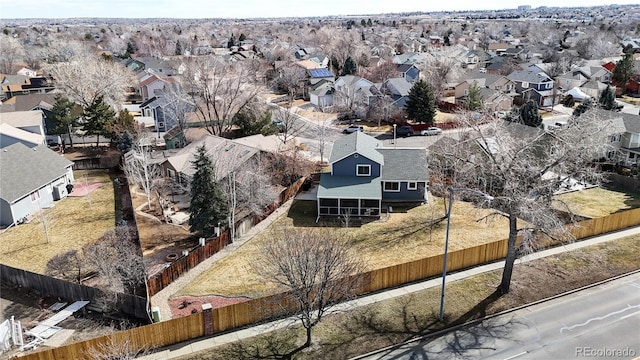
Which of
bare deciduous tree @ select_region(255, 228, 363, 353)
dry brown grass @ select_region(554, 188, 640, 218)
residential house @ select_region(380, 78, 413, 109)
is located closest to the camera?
bare deciduous tree @ select_region(255, 228, 363, 353)

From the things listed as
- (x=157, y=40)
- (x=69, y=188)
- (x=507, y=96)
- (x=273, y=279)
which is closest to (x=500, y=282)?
(x=273, y=279)

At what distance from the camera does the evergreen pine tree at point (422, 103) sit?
63.3m

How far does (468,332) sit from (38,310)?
24.0m

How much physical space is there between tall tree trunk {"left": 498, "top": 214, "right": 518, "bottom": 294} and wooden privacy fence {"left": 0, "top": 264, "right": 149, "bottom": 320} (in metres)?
19.9

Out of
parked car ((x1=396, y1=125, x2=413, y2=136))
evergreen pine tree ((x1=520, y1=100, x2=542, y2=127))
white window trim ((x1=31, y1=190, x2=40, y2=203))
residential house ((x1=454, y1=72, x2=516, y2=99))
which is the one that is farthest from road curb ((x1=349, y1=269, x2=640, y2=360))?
residential house ((x1=454, y1=72, x2=516, y2=99))

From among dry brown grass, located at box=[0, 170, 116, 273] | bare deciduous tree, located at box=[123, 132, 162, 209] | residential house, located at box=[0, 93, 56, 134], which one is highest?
residential house, located at box=[0, 93, 56, 134]

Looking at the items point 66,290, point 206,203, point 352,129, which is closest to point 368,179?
point 206,203

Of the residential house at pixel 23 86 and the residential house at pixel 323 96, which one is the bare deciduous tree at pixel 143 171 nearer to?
the residential house at pixel 323 96

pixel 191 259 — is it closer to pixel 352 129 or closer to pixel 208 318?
pixel 208 318

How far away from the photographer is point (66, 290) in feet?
88.3

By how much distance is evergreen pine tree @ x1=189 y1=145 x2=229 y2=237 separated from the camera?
33.3 meters

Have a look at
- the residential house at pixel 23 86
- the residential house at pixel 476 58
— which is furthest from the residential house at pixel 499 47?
the residential house at pixel 23 86

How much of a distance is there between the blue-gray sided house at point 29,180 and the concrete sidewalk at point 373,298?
24.1m

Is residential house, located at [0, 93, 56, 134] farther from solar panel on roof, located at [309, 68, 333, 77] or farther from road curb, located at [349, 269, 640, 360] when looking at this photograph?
road curb, located at [349, 269, 640, 360]
